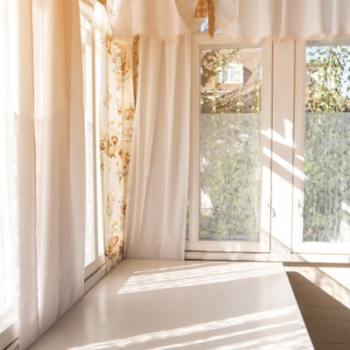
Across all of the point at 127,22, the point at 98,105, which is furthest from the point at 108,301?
the point at 127,22

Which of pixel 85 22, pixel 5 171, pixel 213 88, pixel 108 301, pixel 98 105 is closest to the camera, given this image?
pixel 5 171

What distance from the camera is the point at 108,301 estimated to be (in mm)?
1896

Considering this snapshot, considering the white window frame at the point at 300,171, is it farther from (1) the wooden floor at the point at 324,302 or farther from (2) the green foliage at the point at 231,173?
(2) the green foliage at the point at 231,173

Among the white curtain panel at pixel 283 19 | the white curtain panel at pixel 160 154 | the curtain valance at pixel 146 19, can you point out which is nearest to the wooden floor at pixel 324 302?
the white curtain panel at pixel 160 154

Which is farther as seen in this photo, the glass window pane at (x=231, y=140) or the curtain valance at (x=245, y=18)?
the glass window pane at (x=231, y=140)

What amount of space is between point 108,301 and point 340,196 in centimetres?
146

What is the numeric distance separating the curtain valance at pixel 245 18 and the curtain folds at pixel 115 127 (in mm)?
111

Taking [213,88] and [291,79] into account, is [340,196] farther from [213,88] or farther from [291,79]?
[213,88]

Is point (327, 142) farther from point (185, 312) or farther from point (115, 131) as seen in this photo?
point (185, 312)

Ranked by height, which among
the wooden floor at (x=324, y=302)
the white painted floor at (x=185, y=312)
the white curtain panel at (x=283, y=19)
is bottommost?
the wooden floor at (x=324, y=302)

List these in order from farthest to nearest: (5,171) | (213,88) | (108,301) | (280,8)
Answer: (213,88) < (280,8) < (108,301) < (5,171)

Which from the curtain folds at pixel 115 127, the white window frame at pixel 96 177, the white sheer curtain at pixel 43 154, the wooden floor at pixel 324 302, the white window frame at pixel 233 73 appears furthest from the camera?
the white window frame at pixel 233 73

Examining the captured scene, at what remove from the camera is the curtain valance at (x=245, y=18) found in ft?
7.78

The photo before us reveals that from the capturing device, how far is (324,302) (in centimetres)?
253
